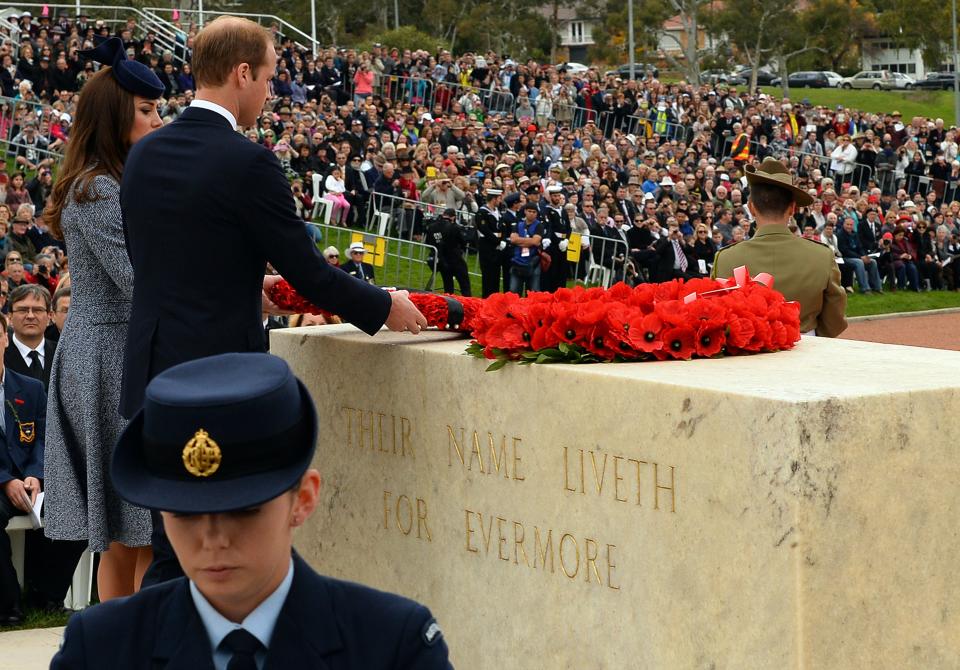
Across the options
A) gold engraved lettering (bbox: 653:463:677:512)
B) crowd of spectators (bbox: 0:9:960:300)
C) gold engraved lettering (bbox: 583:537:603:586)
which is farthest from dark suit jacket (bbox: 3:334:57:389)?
crowd of spectators (bbox: 0:9:960:300)

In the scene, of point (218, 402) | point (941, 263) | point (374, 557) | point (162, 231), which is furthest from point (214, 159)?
point (941, 263)

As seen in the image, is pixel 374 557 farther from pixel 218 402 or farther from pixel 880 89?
pixel 880 89

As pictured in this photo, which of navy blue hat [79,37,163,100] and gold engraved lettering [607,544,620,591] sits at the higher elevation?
navy blue hat [79,37,163,100]

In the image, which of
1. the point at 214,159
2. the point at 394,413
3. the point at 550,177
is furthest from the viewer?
the point at 550,177

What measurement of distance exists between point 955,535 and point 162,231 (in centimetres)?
208

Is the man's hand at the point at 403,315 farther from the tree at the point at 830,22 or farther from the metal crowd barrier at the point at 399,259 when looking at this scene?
the tree at the point at 830,22

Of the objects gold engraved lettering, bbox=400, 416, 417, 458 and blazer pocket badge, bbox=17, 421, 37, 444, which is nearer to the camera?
gold engraved lettering, bbox=400, 416, 417, 458

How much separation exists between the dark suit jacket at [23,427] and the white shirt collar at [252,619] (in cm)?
503

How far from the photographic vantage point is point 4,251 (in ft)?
52.2

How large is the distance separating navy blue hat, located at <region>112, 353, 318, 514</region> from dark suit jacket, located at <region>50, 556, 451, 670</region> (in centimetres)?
15

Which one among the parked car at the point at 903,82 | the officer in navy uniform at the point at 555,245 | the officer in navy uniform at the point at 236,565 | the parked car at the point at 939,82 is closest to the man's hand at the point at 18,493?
the officer in navy uniform at the point at 236,565

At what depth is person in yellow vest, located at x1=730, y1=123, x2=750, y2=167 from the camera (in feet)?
104

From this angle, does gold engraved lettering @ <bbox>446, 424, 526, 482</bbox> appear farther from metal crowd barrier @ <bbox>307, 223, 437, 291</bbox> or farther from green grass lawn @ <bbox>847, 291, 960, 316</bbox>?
green grass lawn @ <bbox>847, 291, 960, 316</bbox>

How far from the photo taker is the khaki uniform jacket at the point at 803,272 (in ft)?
18.0
